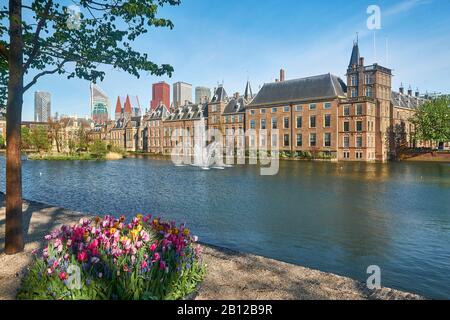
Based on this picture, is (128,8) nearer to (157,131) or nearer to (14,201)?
(14,201)

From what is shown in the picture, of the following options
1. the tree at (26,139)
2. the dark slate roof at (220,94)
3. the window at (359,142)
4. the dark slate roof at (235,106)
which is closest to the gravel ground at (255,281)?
the window at (359,142)

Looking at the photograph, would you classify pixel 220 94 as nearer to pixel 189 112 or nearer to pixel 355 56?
pixel 189 112

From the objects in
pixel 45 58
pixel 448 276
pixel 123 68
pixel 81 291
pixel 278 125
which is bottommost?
pixel 448 276

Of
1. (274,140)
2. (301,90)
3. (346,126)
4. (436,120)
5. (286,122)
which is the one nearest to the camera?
(436,120)

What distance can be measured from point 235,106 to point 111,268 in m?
76.8

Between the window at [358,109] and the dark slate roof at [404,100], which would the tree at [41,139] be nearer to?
the window at [358,109]

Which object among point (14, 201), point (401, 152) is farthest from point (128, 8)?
point (401, 152)

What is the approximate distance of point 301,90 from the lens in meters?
66.7

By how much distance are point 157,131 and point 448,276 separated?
94.7 meters

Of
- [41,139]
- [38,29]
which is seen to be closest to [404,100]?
[38,29]

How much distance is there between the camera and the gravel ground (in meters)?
5.86

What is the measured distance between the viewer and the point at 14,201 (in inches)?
314

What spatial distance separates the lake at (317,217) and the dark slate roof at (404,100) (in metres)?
51.3

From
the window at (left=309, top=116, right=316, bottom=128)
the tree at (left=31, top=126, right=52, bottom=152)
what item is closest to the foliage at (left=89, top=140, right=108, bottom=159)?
the tree at (left=31, top=126, right=52, bottom=152)
